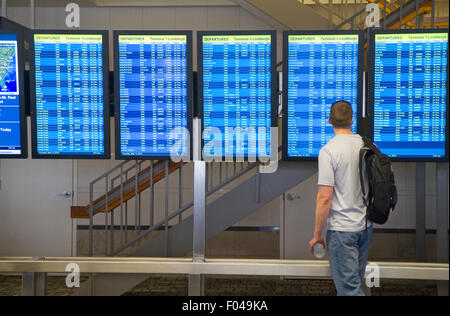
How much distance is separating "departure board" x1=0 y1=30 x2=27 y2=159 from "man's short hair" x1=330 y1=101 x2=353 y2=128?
2.52 metres

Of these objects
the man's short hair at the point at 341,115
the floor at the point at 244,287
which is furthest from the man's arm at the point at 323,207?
the floor at the point at 244,287

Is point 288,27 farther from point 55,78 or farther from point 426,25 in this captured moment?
point 55,78

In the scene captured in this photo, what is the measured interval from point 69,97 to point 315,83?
80.0 inches

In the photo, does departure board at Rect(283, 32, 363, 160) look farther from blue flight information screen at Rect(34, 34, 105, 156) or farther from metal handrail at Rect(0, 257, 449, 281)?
blue flight information screen at Rect(34, 34, 105, 156)

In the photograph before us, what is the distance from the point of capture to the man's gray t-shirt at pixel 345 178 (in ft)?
9.91

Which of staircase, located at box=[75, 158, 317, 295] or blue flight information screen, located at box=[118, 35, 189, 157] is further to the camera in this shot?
staircase, located at box=[75, 158, 317, 295]

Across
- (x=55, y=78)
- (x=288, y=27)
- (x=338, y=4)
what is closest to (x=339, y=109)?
(x=55, y=78)

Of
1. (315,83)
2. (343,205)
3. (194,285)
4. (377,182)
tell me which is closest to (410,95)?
(315,83)

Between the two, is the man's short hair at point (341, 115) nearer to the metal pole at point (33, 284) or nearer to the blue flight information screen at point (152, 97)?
the blue flight information screen at point (152, 97)

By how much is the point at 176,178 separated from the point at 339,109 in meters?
3.90

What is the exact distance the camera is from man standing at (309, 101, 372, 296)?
2.99 meters

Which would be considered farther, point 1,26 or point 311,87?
point 1,26

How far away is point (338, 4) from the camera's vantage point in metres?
6.74

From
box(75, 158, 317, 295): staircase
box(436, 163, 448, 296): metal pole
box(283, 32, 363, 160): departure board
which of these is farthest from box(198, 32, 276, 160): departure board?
box(436, 163, 448, 296): metal pole
